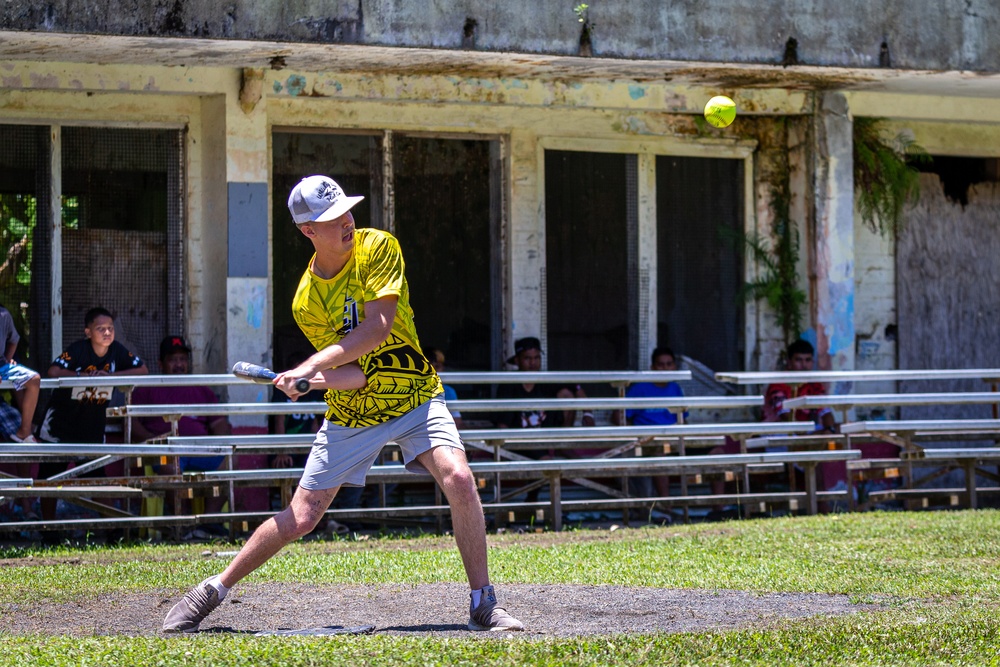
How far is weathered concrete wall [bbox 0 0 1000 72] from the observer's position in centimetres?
975

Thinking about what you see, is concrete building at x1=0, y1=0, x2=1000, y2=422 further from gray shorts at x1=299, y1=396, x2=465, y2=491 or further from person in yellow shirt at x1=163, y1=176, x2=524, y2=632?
gray shorts at x1=299, y1=396, x2=465, y2=491

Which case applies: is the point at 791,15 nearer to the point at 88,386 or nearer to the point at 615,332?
the point at 615,332

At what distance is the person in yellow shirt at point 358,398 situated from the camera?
18.4 feet

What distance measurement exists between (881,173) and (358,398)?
886 centimetres

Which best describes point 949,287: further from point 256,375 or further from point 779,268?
point 256,375

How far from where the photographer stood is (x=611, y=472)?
413 inches

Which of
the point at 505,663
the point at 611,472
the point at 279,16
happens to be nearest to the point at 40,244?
the point at 279,16

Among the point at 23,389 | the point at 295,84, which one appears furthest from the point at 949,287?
the point at 23,389

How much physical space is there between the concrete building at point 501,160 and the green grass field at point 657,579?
2.92 metres

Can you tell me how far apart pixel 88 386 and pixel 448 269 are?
144 inches

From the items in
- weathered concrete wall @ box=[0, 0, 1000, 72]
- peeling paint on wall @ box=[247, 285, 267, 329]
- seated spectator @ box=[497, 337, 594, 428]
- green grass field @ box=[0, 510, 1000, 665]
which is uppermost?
weathered concrete wall @ box=[0, 0, 1000, 72]

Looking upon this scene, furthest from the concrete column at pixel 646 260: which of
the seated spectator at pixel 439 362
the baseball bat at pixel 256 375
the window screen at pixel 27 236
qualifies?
the baseball bat at pixel 256 375

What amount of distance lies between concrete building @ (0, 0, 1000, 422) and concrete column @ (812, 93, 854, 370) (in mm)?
25

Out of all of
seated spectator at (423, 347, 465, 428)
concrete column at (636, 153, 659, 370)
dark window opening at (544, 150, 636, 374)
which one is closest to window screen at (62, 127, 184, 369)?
seated spectator at (423, 347, 465, 428)
